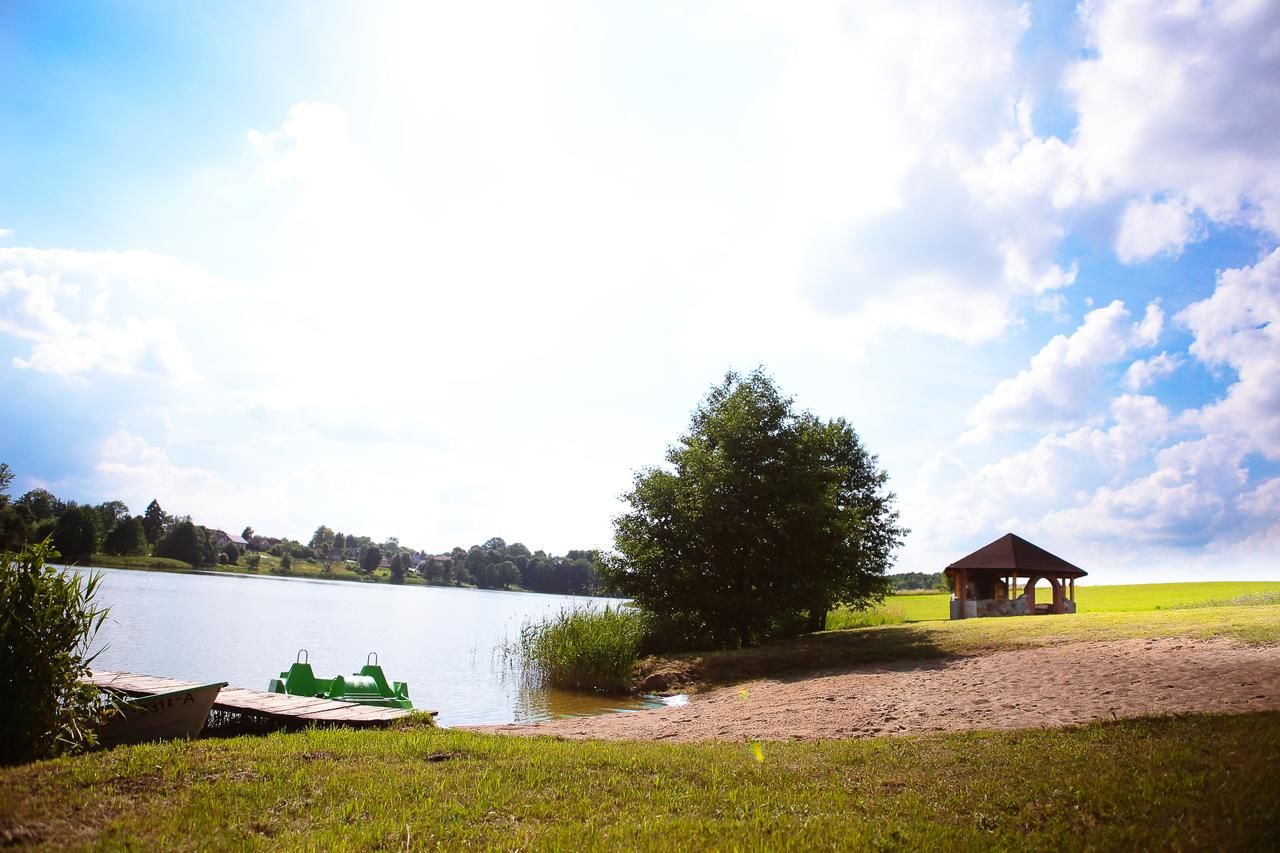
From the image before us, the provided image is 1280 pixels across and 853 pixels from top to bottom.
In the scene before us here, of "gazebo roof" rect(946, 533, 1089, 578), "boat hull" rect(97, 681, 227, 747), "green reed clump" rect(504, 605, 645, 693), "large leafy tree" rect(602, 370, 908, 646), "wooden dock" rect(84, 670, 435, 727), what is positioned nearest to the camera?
"boat hull" rect(97, 681, 227, 747)

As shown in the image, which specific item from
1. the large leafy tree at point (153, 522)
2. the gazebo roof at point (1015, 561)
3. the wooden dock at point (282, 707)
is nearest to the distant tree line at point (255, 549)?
the large leafy tree at point (153, 522)

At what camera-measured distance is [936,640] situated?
22047 mm

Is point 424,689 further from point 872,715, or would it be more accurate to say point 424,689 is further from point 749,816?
point 749,816

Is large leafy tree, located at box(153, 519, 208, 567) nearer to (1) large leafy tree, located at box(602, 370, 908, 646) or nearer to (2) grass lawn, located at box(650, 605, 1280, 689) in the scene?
(1) large leafy tree, located at box(602, 370, 908, 646)

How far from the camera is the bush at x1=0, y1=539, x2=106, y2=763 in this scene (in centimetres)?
764

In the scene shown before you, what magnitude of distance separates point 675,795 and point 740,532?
65.1 ft

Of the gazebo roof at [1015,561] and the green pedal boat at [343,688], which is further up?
the gazebo roof at [1015,561]

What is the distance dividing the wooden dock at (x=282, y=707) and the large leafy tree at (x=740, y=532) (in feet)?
50.9

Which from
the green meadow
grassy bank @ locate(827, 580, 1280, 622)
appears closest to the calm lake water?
the green meadow

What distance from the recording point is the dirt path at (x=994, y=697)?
1081 cm

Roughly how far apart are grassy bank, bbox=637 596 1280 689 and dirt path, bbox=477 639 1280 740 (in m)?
1.70

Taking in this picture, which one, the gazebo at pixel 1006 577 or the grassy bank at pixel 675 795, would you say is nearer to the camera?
the grassy bank at pixel 675 795

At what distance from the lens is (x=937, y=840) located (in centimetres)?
545

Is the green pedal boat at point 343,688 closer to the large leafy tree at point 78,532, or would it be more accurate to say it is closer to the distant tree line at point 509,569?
the large leafy tree at point 78,532
